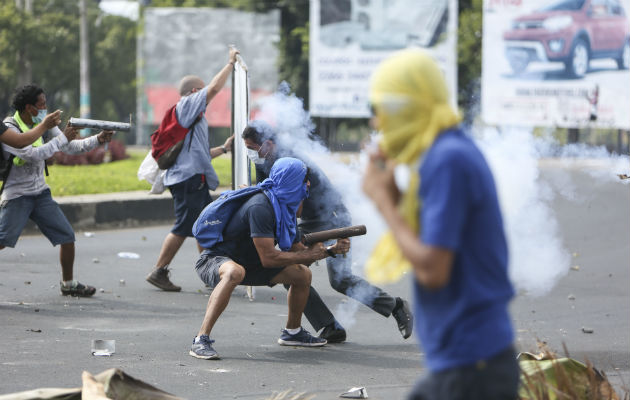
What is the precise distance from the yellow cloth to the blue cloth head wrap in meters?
3.10

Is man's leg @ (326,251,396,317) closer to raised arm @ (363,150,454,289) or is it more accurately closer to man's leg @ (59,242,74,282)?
man's leg @ (59,242,74,282)

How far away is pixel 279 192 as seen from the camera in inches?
229

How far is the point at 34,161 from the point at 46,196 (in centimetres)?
34

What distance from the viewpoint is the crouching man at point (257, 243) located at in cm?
580

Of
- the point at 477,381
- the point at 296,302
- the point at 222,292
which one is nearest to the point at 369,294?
the point at 296,302

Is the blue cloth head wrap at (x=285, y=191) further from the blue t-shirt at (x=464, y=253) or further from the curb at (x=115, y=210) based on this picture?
the curb at (x=115, y=210)

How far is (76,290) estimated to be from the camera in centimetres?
780

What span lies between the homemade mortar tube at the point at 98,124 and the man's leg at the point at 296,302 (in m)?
1.93

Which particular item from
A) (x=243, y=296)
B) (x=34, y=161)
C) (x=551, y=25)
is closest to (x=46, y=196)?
(x=34, y=161)

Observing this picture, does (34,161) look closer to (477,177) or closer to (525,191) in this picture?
(525,191)

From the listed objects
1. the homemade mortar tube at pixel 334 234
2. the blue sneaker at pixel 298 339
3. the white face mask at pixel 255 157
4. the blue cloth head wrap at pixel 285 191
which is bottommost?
the blue sneaker at pixel 298 339

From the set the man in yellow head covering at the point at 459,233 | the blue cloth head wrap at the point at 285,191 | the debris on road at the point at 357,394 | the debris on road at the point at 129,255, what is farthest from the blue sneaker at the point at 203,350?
the debris on road at the point at 129,255

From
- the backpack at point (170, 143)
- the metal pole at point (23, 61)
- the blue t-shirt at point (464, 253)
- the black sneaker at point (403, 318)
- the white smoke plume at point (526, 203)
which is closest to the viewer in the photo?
the blue t-shirt at point (464, 253)

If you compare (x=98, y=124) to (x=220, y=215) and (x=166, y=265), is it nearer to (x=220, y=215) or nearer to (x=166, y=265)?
(x=166, y=265)
